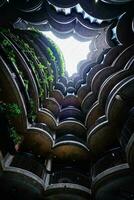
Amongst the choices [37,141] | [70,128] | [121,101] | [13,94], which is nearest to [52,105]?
[70,128]

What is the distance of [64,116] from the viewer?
22.2 meters

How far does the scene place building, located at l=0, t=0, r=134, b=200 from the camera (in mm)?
11406

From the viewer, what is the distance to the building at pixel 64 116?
11406mm

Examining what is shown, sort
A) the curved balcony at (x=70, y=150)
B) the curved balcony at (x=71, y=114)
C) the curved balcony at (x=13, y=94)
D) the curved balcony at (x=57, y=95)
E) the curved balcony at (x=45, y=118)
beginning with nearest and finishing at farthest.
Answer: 1. the curved balcony at (x=13, y=94)
2. the curved balcony at (x=70, y=150)
3. the curved balcony at (x=45, y=118)
4. the curved balcony at (x=71, y=114)
5. the curved balcony at (x=57, y=95)

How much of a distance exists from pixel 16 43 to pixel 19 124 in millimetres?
7254

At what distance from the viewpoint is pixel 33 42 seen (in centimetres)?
2258

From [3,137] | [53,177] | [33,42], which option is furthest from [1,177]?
[33,42]

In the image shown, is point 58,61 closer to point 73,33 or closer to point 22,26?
point 73,33

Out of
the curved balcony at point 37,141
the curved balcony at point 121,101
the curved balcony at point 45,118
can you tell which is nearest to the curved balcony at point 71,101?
the curved balcony at point 45,118

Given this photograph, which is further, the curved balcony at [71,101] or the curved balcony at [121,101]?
the curved balcony at [71,101]

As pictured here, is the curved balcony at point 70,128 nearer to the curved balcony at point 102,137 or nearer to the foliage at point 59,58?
the curved balcony at point 102,137

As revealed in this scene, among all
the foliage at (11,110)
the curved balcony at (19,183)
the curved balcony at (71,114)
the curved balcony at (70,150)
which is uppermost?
the curved balcony at (71,114)

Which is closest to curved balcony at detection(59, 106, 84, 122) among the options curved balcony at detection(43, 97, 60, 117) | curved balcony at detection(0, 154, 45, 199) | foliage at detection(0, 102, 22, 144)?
curved balcony at detection(43, 97, 60, 117)

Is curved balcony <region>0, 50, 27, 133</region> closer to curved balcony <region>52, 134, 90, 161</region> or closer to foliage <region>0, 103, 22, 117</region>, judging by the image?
foliage <region>0, 103, 22, 117</region>
